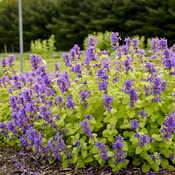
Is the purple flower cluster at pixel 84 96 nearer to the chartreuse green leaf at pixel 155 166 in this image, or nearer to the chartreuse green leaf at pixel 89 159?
the chartreuse green leaf at pixel 89 159

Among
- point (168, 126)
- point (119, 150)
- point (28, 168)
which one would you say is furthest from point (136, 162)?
point (28, 168)

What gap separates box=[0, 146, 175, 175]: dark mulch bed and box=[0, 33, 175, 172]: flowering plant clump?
0.28 feet

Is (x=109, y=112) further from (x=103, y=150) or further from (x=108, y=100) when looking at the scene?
(x=103, y=150)


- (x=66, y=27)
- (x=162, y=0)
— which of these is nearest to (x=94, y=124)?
(x=162, y=0)

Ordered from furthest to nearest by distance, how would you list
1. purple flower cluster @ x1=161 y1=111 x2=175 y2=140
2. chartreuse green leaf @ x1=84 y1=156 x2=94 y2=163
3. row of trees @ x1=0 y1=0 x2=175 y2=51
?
row of trees @ x1=0 y1=0 x2=175 y2=51 < chartreuse green leaf @ x1=84 y1=156 x2=94 y2=163 < purple flower cluster @ x1=161 y1=111 x2=175 y2=140

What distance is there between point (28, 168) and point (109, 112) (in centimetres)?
126

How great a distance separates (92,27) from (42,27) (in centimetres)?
938

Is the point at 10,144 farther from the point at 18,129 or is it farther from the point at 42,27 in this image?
the point at 42,27

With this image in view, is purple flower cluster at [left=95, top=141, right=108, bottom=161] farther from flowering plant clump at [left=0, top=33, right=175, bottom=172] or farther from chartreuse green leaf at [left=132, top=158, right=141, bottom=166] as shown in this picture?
chartreuse green leaf at [left=132, top=158, right=141, bottom=166]

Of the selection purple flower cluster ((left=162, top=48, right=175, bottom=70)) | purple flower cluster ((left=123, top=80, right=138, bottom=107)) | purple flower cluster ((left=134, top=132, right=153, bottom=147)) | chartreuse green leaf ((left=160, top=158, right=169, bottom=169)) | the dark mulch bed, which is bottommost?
the dark mulch bed

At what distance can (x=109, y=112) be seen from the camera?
267 centimetres

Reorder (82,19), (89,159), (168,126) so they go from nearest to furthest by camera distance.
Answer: (168,126)
(89,159)
(82,19)

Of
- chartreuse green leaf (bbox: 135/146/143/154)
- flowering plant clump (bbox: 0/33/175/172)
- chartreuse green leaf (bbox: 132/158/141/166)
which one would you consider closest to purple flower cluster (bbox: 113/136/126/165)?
flowering plant clump (bbox: 0/33/175/172)

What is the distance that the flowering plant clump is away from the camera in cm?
264
